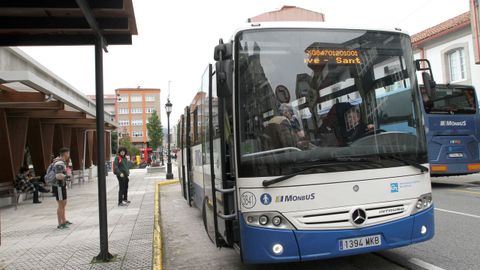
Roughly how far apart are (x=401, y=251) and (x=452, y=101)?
9.04 metres

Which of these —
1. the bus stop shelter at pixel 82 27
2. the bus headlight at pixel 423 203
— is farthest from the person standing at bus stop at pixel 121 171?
the bus headlight at pixel 423 203

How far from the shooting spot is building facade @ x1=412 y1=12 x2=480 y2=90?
23875 millimetres

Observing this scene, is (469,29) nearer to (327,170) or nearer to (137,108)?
(327,170)

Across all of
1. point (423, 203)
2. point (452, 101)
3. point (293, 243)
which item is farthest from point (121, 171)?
point (452, 101)

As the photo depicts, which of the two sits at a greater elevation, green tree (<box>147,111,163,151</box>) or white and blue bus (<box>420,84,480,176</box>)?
green tree (<box>147,111,163,151</box>)

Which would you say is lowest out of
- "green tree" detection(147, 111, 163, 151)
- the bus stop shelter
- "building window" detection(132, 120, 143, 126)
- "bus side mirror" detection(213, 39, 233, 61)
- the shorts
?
the shorts

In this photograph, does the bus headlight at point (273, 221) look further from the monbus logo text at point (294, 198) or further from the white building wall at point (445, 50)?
the white building wall at point (445, 50)

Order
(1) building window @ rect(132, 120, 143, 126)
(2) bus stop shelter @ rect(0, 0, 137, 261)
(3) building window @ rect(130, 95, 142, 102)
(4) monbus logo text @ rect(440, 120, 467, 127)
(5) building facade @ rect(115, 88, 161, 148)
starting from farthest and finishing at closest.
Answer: (3) building window @ rect(130, 95, 142, 102) → (1) building window @ rect(132, 120, 143, 126) → (5) building facade @ rect(115, 88, 161, 148) → (4) monbus logo text @ rect(440, 120, 467, 127) → (2) bus stop shelter @ rect(0, 0, 137, 261)

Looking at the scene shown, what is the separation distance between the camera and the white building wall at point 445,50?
2366 centimetres

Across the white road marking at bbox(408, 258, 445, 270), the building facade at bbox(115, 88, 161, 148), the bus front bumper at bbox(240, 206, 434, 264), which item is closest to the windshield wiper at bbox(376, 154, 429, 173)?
the bus front bumper at bbox(240, 206, 434, 264)

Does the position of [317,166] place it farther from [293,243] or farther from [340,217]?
[293,243]

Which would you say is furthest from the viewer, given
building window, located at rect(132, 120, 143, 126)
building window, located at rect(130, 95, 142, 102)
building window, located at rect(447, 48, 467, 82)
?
building window, located at rect(130, 95, 142, 102)

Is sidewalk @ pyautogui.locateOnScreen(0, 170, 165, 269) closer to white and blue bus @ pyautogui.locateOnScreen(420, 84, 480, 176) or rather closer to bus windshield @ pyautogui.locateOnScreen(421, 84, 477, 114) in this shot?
white and blue bus @ pyautogui.locateOnScreen(420, 84, 480, 176)

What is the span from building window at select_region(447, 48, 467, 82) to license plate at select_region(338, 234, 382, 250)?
2305 centimetres
